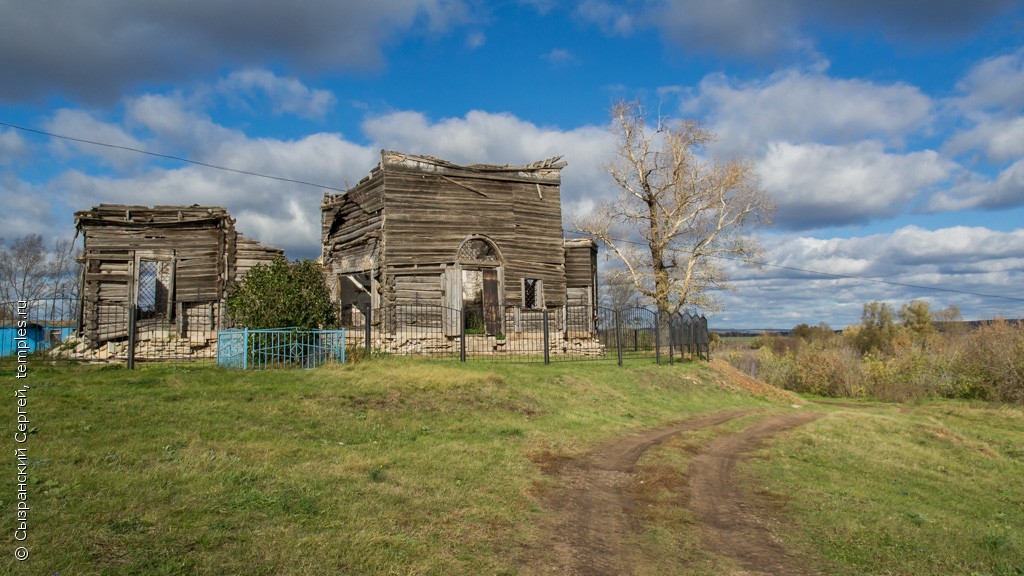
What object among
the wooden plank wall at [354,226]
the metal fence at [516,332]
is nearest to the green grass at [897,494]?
the metal fence at [516,332]

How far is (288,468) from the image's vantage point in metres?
8.29

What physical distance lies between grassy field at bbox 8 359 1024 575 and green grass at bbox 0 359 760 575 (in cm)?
3

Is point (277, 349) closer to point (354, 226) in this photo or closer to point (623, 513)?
point (623, 513)

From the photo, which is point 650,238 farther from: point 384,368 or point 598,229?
point 384,368

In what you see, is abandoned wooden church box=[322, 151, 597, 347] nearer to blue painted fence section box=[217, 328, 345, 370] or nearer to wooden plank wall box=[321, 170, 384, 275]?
wooden plank wall box=[321, 170, 384, 275]

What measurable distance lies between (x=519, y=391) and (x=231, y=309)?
8414mm

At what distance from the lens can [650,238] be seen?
38.7m

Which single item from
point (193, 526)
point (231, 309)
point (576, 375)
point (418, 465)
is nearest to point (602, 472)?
point (418, 465)

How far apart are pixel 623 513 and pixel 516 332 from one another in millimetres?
18061

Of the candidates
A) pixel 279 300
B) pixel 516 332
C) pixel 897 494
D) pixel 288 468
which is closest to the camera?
pixel 288 468

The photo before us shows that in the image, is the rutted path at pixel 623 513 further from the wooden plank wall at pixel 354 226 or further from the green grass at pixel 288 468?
the wooden plank wall at pixel 354 226

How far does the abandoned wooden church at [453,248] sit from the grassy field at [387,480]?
902 cm

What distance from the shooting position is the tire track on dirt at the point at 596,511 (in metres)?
6.79

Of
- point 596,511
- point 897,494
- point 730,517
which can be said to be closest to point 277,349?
point 596,511
